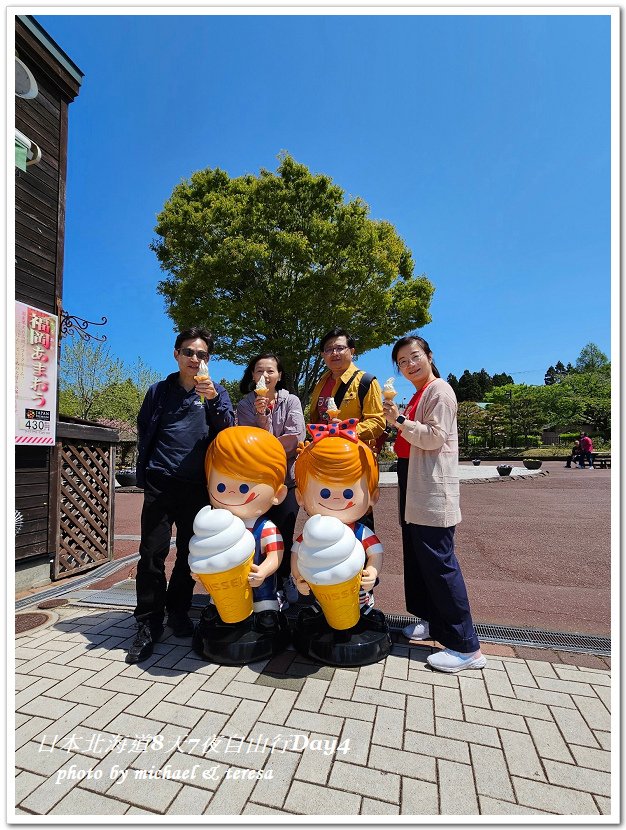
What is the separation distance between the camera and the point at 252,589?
2.90 m

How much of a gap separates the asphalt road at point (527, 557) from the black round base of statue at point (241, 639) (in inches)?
53.5

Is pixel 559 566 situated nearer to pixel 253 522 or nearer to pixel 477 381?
pixel 253 522

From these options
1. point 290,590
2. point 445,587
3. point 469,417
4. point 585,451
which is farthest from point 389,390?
point 469,417

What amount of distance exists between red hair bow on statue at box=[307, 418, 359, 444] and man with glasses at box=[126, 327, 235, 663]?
0.70m

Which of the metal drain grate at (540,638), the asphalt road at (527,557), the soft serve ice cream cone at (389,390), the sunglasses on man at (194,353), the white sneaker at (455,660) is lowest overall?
the asphalt road at (527,557)

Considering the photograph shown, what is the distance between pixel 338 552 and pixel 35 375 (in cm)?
379

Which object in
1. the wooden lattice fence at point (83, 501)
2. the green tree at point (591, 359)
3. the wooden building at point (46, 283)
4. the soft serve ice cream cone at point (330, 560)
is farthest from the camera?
the green tree at point (591, 359)

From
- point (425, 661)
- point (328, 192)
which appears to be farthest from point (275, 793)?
point (328, 192)

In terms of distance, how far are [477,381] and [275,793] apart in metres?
69.2

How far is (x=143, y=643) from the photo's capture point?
2.95m

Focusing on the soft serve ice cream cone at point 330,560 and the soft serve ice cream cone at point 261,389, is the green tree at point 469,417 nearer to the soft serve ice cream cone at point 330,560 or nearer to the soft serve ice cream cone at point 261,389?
the soft serve ice cream cone at point 261,389

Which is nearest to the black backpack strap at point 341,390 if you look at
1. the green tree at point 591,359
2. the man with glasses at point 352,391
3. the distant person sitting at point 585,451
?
the man with glasses at point 352,391

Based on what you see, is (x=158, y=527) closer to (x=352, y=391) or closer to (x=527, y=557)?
(x=352, y=391)

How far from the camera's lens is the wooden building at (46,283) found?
4.34 metres
